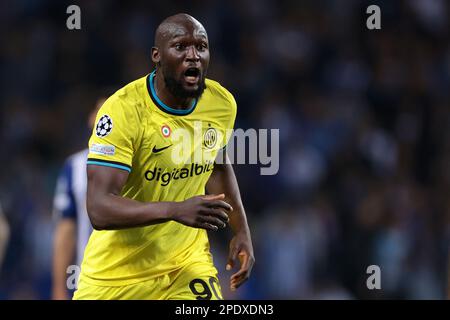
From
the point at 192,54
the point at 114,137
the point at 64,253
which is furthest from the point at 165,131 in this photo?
the point at 64,253

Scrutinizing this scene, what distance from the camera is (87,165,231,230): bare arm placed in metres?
4.62

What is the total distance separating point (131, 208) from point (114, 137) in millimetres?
392

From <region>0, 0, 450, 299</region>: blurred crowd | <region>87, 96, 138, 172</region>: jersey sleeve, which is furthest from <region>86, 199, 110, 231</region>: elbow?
<region>0, 0, 450, 299</region>: blurred crowd

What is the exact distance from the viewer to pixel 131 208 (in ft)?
15.6

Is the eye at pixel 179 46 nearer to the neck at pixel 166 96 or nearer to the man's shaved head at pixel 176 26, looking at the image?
the man's shaved head at pixel 176 26

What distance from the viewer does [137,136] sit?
16.6 feet

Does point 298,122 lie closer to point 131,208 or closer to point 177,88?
point 177,88

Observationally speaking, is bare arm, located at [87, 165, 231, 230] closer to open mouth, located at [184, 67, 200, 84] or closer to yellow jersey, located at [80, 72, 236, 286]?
yellow jersey, located at [80, 72, 236, 286]

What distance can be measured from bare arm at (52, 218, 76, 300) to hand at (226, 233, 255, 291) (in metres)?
1.72

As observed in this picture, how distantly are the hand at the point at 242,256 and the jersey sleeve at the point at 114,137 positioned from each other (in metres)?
0.82

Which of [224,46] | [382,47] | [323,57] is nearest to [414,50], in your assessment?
[382,47]

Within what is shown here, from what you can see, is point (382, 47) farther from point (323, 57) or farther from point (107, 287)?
point (107, 287)
